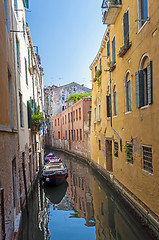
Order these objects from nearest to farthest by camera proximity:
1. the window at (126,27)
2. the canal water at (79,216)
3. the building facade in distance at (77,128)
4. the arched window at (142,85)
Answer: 1. the canal water at (79,216)
2. the arched window at (142,85)
3. the window at (126,27)
4. the building facade in distance at (77,128)

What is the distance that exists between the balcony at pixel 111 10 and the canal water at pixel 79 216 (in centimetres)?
831

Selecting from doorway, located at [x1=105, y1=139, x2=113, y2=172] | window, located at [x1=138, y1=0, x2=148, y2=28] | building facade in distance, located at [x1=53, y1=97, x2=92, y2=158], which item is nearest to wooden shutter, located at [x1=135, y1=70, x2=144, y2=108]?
window, located at [x1=138, y1=0, x2=148, y2=28]

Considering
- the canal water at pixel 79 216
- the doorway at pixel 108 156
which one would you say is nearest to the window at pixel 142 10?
the canal water at pixel 79 216

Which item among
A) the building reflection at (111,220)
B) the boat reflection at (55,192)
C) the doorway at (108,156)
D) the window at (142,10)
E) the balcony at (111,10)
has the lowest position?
the boat reflection at (55,192)

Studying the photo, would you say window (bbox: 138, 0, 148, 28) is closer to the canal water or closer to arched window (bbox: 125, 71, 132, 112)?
arched window (bbox: 125, 71, 132, 112)

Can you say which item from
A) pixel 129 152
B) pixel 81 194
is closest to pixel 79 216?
pixel 81 194

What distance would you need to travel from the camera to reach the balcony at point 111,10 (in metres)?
9.70

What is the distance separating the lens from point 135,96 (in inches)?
329

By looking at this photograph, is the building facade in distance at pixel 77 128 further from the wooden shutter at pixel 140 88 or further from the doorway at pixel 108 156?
the wooden shutter at pixel 140 88

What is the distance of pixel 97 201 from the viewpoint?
1084 centimetres

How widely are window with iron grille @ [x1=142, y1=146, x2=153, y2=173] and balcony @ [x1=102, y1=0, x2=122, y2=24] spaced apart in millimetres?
6096

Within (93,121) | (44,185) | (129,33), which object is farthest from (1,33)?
(93,121)

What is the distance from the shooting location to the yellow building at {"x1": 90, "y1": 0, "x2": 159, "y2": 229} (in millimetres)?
6652

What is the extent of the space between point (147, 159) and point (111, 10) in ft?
21.5
